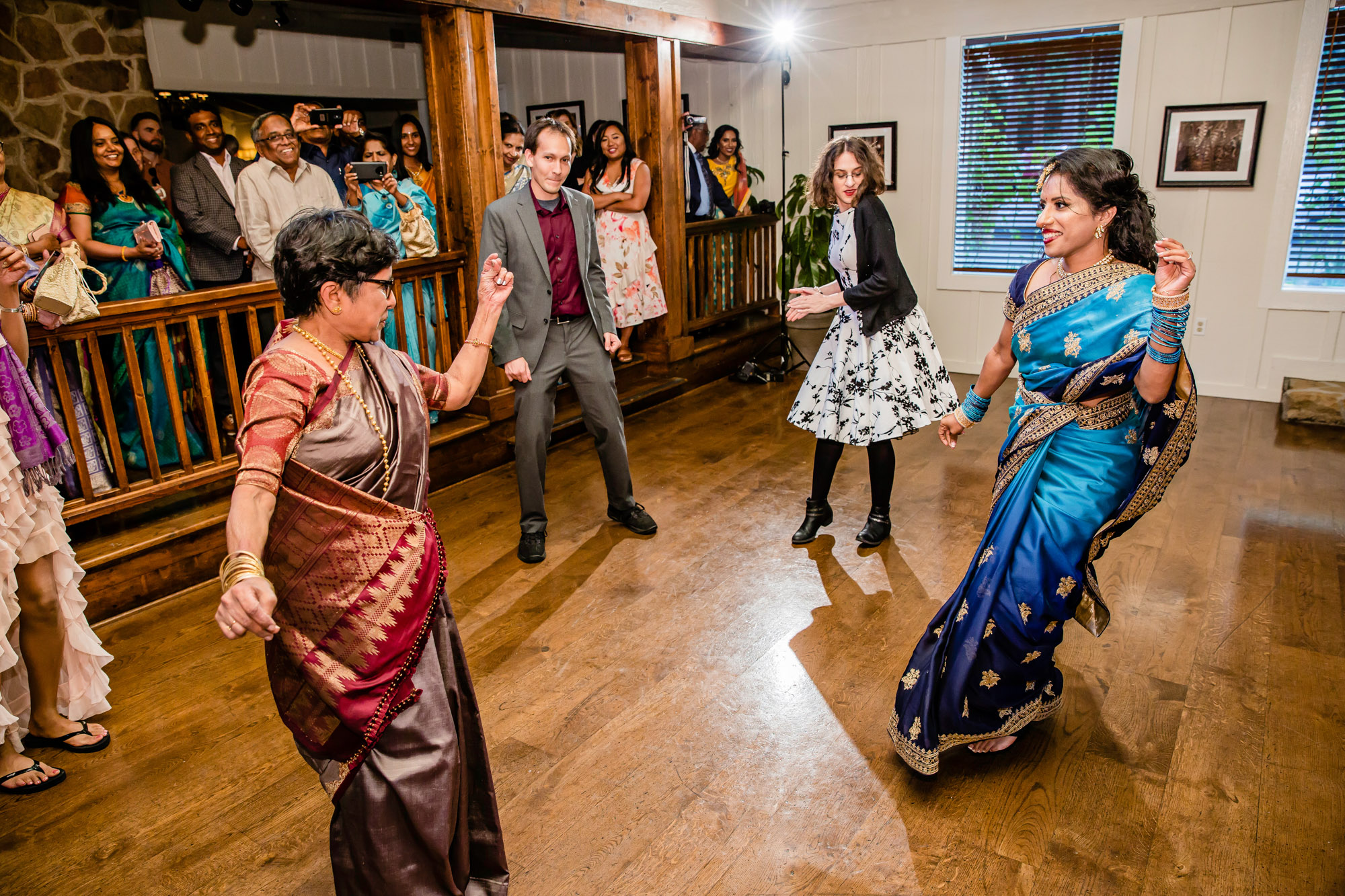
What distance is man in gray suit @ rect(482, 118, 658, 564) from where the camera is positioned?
11.2 ft

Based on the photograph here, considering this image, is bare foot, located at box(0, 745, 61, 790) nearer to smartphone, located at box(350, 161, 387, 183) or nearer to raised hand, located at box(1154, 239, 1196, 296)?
smartphone, located at box(350, 161, 387, 183)

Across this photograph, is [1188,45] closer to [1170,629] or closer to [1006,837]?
[1170,629]

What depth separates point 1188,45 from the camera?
211 inches

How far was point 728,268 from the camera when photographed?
263 inches

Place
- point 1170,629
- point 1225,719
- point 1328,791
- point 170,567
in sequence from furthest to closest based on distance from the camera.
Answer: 1. point 170,567
2. point 1170,629
3. point 1225,719
4. point 1328,791

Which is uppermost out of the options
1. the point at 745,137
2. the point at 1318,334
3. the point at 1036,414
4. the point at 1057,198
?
the point at 745,137

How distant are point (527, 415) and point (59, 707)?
177cm

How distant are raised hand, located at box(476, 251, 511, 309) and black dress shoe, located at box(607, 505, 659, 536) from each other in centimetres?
195

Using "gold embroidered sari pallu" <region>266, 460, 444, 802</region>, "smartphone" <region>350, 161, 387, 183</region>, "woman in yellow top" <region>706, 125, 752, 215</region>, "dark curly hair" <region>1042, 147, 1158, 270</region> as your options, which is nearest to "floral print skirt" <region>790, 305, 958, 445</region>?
"dark curly hair" <region>1042, 147, 1158, 270</region>

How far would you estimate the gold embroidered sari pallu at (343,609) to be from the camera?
59.6 inches

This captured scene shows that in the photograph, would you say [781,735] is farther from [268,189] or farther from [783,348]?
[783,348]

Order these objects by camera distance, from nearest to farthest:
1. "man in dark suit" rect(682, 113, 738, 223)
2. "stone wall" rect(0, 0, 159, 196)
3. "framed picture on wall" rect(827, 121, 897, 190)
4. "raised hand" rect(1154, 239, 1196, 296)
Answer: "raised hand" rect(1154, 239, 1196, 296) → "stone wall" rect(0, 0, 159, 196) → "man in dark suit" rect(682, 113, 738, 223) → "framed picture on wall" rect(827, 121, 897, 190)

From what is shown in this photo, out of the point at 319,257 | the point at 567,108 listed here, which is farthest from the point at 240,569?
the point at 567,108

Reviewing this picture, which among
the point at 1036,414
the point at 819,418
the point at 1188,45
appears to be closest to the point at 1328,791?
the point at 1036,414
